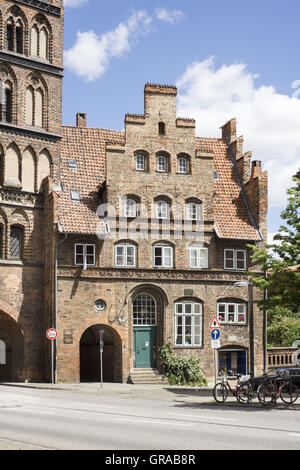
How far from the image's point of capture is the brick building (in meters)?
38.5

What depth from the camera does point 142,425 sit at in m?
17.5

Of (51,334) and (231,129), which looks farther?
(231,129)

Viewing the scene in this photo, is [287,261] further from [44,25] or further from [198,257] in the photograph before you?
[44,25]

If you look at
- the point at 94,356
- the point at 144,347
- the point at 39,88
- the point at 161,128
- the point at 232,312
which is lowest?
the point at 94,356

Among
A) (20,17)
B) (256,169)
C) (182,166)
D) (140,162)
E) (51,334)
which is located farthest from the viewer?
(256,169)

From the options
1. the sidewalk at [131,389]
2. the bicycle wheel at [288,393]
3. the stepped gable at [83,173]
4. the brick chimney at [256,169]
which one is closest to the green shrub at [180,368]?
the sidewalk at [131,389]

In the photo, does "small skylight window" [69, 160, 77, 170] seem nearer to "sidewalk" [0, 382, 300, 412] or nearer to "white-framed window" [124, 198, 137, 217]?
"white-framed window" [124, 198, 137, 217]

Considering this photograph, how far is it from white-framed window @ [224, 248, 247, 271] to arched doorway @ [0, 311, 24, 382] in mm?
12317

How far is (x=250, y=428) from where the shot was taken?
55.4 feet

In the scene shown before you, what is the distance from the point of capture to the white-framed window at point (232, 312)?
Answer: 40969mm

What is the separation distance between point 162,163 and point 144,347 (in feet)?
34.3

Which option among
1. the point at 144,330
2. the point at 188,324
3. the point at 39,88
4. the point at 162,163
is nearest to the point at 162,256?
the point at 188,324

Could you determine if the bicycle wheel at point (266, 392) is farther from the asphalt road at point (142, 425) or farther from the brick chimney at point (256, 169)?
the brick chimney at point (256, 169)

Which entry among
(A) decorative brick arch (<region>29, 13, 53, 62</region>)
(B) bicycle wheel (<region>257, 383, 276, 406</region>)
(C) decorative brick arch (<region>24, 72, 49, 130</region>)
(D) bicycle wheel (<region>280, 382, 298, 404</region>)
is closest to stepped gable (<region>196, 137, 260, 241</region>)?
(C) decorative brick arch (<region>24, 72, 49, 130</region>)
